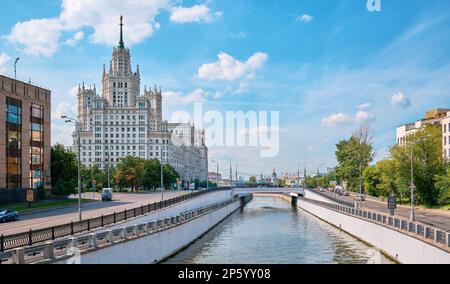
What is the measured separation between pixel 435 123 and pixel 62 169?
279ft

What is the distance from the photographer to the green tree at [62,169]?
81394mm

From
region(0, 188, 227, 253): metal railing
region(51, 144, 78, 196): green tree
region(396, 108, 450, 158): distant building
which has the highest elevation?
region(396, 108, 450, 158): distant building

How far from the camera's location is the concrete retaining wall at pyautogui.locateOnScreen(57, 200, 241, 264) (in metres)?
28.8

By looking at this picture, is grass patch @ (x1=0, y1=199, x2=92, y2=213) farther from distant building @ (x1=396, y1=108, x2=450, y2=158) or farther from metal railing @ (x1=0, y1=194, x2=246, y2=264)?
distant building @ (x1=396, y1=108, x2=450, y2=158)

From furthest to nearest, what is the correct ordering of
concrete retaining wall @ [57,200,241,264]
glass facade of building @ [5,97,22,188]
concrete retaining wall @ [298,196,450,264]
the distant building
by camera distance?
the distant building
glass facade of building @ [5,97,22,188]
concrete retaining wall @ [298,196,450,264]
concrete retaining wall @ [57,200,241,264]

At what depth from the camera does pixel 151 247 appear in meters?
38.0

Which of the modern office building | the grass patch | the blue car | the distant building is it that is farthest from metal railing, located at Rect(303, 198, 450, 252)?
the distant building

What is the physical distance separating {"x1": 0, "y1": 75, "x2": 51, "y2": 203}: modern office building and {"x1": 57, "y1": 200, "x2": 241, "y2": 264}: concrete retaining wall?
28.8 m

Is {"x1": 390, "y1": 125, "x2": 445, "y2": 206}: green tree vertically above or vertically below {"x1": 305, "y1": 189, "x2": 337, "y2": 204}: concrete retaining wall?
above

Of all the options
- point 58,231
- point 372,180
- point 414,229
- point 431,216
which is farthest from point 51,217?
point 372,180

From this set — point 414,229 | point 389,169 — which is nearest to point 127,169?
point 389,169
